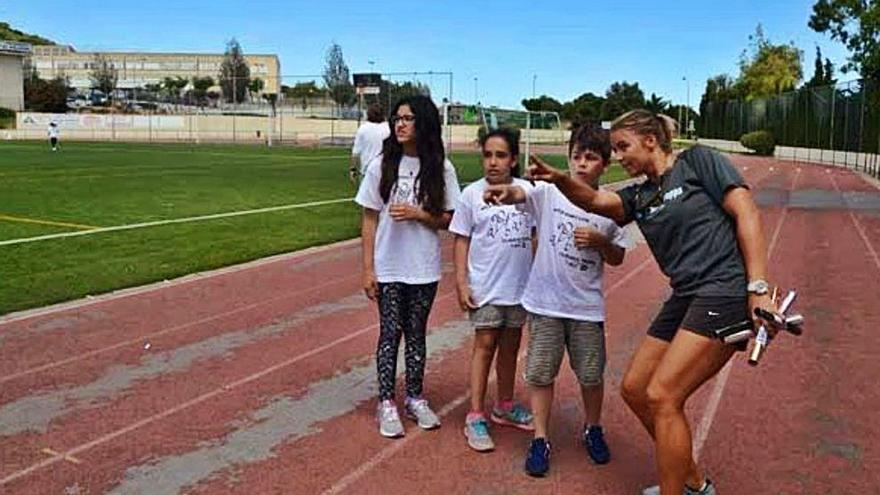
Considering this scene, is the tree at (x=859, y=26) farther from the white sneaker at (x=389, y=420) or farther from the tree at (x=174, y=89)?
the tree at (x=174, y=89)

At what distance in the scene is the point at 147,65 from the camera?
134 meters

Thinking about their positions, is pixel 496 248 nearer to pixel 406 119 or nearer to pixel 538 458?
pixel 406 119

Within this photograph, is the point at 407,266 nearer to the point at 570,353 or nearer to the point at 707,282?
the point at 570,353

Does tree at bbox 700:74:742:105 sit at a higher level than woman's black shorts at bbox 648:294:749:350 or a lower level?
higher

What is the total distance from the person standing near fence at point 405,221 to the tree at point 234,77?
79.0 meters

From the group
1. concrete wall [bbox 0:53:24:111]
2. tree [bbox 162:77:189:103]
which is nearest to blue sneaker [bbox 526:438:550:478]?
tree [bbox 162:77:189:103]

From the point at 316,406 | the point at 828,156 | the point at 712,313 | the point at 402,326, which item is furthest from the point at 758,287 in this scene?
the point at 828,156

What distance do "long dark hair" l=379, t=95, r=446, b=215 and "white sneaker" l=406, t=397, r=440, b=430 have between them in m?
1.08

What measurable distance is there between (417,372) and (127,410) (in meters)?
1.67

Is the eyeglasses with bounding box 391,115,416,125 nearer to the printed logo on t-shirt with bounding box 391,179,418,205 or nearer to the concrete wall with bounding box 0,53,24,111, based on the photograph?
the printed logo on t-shirt with bounding box 391,179,418,205

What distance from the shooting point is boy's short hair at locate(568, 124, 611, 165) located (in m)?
4.12

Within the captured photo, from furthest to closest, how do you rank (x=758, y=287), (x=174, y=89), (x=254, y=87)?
(x=174, y=89), (x=254, y=87), (x=758, y=287)

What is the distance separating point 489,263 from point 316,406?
149cm

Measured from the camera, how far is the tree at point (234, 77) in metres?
84.9
